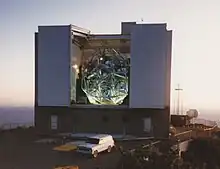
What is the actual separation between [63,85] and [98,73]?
3.76 m

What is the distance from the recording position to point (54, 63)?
41.2m

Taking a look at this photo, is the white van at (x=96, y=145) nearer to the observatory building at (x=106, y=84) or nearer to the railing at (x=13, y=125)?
the observatory building at (x=106, y=84)

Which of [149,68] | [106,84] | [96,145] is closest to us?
[96,145]

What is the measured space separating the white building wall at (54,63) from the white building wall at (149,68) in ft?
20.1

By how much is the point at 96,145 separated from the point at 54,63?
13.0 m

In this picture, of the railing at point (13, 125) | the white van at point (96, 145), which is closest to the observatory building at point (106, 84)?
the railing at point (13, 125)

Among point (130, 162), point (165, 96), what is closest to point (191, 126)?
point (165, 96)

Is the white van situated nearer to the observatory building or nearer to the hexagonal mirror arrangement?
the observatory building

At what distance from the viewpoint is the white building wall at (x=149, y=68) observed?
40.1 meters

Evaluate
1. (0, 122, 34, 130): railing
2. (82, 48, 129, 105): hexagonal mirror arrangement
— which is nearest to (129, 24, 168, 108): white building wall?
(82, 48, 129, 105): hexagonal mirror arrangement

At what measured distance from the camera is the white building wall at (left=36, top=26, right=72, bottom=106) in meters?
40.9

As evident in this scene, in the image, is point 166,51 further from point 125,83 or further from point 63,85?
point 63,85

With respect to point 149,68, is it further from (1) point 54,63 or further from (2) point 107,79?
(1) point 54,63

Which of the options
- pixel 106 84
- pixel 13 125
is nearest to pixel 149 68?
pixel 106 84
